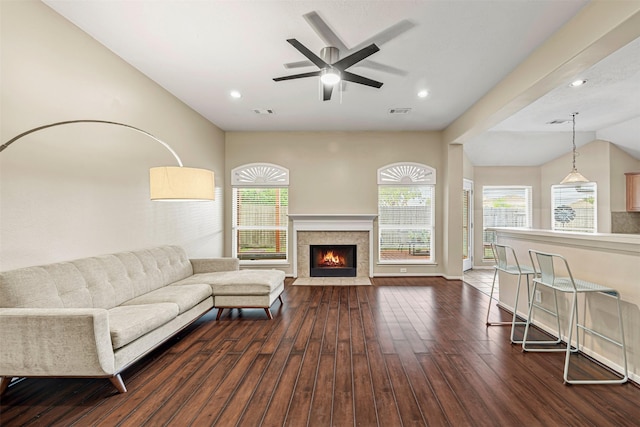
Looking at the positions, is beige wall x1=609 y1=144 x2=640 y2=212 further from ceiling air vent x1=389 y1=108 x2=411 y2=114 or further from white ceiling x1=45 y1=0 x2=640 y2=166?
ceiling air vent x1=389 y1=108 x2=411 y2=114

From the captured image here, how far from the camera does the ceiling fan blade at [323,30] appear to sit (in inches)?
106

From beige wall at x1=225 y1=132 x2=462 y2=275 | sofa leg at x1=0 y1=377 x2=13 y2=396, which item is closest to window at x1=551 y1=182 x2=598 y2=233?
beige wall at x1=225 y1=132 x2=462 y2=275

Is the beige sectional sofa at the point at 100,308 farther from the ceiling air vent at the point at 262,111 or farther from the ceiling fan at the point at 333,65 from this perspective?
the ceiling air vent at the point at 262,111

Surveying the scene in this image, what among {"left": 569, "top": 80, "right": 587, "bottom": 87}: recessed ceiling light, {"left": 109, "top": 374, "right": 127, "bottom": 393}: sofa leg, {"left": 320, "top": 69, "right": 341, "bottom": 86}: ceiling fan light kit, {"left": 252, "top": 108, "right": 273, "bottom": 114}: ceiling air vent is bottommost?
{"left": 109, "top": 374, "right": 127, "bottom": 393}: sofa leg

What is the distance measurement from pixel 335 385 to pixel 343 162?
15.3ft

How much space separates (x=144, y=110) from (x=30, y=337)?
278 cm

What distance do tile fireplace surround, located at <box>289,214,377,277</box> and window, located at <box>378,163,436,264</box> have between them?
0.95ft

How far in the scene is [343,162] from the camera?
249 inches

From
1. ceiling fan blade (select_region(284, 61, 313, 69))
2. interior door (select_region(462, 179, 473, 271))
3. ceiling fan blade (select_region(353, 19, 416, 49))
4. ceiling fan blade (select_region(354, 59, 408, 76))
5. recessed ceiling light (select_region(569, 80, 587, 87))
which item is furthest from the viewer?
interior door (select_region(462, 179, 473, 271))

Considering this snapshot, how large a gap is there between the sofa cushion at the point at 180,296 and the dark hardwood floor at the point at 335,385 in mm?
392

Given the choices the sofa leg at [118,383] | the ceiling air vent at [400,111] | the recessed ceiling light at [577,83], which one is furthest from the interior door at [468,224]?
the sofa leg at [118,383]

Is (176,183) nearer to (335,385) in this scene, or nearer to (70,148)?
(70,148)

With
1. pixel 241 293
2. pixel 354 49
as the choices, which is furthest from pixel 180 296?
Answer: pixel 354 49

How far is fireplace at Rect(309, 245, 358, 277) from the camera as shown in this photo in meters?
6.35
